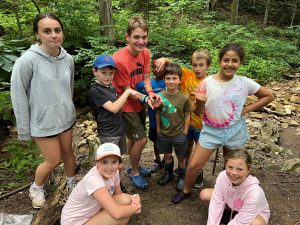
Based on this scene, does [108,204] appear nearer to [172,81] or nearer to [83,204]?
[83,204]

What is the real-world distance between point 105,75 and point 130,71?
13.1 inches

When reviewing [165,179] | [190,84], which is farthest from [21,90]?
[165,179]

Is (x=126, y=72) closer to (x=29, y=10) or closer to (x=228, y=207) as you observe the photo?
(x=228, y=207)

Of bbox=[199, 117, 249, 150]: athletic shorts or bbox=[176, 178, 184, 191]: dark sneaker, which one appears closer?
bbox=[199, 117, 249, 150]: athletic shorts

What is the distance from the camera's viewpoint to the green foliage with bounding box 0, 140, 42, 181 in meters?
3.80

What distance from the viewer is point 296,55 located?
12188 mm

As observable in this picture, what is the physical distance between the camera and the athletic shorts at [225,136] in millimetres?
3074

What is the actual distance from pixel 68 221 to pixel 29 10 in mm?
6863

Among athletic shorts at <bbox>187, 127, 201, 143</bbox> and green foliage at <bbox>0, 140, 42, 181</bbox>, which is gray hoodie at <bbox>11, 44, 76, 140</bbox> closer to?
green foliage at <bbox>0, 140, 42, 181</bbox>

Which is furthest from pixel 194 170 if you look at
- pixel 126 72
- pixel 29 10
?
pixel 29 10

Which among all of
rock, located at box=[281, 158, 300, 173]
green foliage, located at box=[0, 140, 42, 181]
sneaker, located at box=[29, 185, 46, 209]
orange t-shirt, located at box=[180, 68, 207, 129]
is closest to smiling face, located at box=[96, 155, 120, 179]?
sneaker, located at box=[29, 185, 46, 209]

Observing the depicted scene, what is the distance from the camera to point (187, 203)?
3545mm

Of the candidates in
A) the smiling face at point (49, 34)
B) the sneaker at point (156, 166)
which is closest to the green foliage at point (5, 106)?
the smiling face at point (49, 34)

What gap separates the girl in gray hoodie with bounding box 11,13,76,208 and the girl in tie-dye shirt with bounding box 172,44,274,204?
4.37ft
